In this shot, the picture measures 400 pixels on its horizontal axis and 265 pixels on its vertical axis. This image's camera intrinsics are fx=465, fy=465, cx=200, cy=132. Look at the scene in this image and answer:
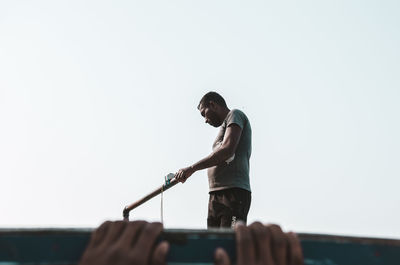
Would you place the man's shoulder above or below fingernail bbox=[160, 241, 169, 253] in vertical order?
above

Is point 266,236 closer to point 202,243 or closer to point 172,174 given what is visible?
point 202,243

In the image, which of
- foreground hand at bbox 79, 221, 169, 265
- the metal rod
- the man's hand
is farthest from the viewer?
the metal rod

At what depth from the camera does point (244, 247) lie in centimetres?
179

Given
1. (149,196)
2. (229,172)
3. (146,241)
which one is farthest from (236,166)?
(146,241)

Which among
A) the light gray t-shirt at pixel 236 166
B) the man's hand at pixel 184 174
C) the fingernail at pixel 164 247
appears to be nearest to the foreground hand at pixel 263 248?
the fingernail at pixel 164 247

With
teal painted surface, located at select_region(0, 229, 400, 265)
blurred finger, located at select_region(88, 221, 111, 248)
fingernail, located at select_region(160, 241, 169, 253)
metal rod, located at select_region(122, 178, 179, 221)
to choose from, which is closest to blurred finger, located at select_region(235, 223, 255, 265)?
teal painted surface, located at select_region(0, 229, 400, 265)

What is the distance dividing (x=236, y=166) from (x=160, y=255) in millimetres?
2271

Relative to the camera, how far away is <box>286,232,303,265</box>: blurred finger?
5.90 feet

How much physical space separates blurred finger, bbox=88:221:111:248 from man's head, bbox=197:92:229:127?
2532 mm

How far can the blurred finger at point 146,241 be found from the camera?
174cm

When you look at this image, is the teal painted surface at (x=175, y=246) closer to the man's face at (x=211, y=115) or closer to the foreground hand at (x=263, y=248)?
the foreground hand at (x=263, y=248)

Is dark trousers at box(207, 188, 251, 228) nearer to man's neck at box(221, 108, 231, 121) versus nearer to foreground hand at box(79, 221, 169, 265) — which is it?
man's neck at box(221, 108, 231, 121)

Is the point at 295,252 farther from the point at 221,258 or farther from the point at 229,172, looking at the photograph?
the point at 229,172

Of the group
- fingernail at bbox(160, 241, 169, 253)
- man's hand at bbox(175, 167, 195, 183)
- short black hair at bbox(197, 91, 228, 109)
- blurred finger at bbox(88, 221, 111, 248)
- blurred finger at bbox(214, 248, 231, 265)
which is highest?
short black hair at bbox(197, 91, 228, 109)
